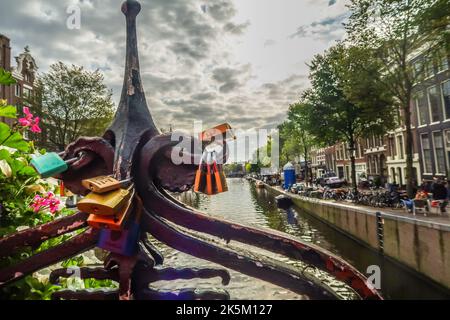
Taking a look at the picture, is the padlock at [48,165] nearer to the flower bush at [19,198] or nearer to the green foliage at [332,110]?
the flower bush at [19,198]

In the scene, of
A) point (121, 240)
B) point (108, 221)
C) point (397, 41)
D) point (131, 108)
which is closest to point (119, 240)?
point (121, 240)

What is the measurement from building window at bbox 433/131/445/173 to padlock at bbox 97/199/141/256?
96.1 feet

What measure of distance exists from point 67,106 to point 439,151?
32.5 meters

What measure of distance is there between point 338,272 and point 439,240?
996cm

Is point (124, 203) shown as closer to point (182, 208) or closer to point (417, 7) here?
point (182, 208)

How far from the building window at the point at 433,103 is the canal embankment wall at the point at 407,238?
14.5 meters

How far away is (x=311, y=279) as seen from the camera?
1.48 m

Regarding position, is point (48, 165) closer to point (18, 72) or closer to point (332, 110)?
point (332, 110)

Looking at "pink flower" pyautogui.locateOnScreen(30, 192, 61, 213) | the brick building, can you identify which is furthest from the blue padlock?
the brick building

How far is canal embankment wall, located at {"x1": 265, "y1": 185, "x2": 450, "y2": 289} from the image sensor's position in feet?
29.6

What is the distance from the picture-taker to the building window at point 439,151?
2423cm

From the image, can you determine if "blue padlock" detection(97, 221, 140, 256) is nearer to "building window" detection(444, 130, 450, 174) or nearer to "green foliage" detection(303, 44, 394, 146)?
"green foliage" detection(303, 44, 394, 146)

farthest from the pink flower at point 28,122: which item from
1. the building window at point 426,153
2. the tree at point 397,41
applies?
the building window at point 426,153

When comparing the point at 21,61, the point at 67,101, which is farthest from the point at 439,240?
the point at 21,61
